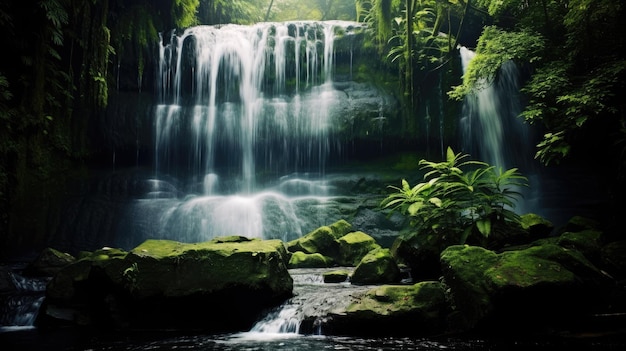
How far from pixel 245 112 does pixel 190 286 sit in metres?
10.5

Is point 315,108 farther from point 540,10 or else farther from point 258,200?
point 540,10

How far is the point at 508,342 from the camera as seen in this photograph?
4066 millimetres

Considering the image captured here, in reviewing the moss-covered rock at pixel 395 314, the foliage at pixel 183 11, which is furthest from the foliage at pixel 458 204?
the foliage at pixel 183 11

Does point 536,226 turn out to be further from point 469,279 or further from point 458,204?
point 469,279

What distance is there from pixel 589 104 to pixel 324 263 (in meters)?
6.52

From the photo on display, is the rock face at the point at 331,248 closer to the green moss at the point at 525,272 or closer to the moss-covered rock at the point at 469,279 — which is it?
the moss-covered rock at the point at 469,279

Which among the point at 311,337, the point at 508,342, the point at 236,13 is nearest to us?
the point at 508,342

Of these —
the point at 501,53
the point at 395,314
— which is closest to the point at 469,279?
the point at 395,314

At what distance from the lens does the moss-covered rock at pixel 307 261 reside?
9.29 meters

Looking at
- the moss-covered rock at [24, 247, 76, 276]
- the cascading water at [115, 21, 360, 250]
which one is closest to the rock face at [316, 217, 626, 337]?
the moss-covered rock at [24, 247, 76, 276]

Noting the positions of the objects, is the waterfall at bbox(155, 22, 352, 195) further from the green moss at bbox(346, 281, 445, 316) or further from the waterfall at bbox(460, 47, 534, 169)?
the green moss at bbox(346, 281, 445, 316)

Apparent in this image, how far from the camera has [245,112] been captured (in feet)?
49.4

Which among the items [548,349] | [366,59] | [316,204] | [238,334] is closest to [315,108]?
[366,59]

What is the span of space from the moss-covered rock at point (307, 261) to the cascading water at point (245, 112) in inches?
208
